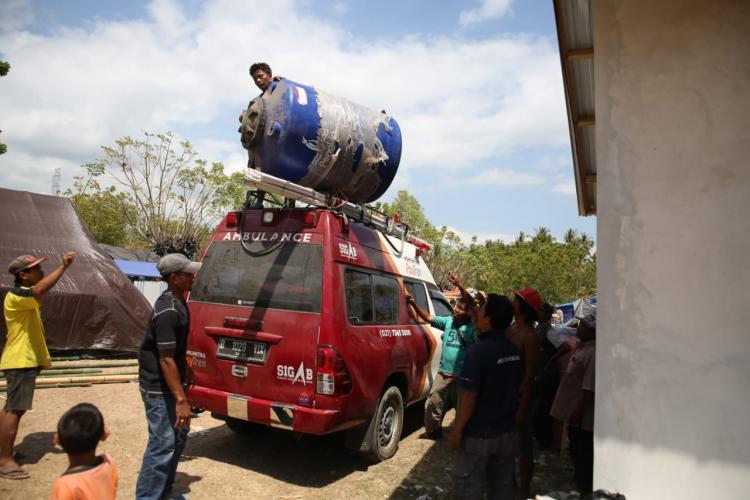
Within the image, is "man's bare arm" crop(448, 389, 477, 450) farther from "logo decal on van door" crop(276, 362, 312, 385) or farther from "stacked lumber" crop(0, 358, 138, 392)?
"stacked lumber" crop(0, 358, 138, 392)

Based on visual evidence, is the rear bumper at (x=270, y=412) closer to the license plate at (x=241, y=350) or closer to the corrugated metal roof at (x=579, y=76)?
the license plate at (x=241, y=350)

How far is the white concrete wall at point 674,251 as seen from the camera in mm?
2615

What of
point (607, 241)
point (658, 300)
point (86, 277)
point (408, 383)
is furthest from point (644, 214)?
point (86, 277)

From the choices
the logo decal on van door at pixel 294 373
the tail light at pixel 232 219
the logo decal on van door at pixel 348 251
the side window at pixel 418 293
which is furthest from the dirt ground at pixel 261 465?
the tail light at pixel 232 219

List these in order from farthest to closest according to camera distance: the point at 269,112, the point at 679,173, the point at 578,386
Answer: the point at 269,112 < the point at 578,386 < the point at 679,173

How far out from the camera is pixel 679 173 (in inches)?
109

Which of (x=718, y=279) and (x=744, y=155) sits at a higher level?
(x=744, y=155)

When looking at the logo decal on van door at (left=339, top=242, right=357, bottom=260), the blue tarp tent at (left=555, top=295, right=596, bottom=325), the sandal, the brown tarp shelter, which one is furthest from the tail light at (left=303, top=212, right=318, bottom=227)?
the blue tarp tent at (left=555, top=295, right=596, bottom=325)

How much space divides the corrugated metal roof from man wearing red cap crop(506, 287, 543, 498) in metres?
1.91

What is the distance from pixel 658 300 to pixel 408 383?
10.9 ft

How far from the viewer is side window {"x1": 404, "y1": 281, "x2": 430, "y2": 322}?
634 centimetres

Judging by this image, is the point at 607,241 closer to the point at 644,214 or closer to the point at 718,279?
the point at 644,214

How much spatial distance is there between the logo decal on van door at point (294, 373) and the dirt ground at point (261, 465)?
3.15ft

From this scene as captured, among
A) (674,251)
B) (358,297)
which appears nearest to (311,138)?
(358,297)
